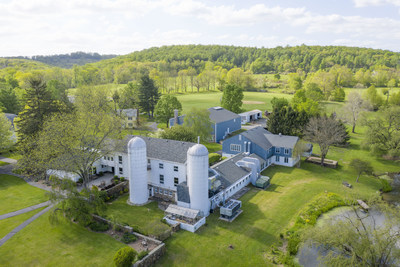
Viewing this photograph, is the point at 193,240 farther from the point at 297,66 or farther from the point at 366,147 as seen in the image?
the point at 297,66

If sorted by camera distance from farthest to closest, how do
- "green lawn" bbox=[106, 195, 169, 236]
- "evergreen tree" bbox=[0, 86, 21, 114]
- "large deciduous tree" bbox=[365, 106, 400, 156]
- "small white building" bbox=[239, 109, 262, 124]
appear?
"small white building" bbox=[239, 109, 262, 124], "evergreen tree" bbox=[0, 86, 21, 114], "large deciduous tree" bbox=[365, 106, 400, 156], "green lawn" bbox=[106, 195, 169, 236]

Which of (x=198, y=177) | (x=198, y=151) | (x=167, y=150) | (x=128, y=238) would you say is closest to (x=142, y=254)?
(x=128, y=238)

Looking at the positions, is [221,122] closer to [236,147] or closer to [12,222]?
[236,147]

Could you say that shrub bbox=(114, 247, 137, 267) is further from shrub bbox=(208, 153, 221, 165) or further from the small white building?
the small white building

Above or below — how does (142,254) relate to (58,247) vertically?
above

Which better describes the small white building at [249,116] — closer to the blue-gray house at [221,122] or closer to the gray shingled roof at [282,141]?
the blue-gray house at [221,122]

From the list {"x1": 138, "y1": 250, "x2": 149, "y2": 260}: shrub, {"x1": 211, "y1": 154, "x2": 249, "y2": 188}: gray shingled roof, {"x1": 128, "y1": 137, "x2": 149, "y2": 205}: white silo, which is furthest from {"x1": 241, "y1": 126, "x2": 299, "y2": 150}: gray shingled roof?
{"x1": 138, "y1": 250, "x2": 149, "y2": 260}: shrub

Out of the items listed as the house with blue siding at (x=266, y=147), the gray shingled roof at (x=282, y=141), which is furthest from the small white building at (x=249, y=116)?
the house with blue siding at (x=266, y=147)
